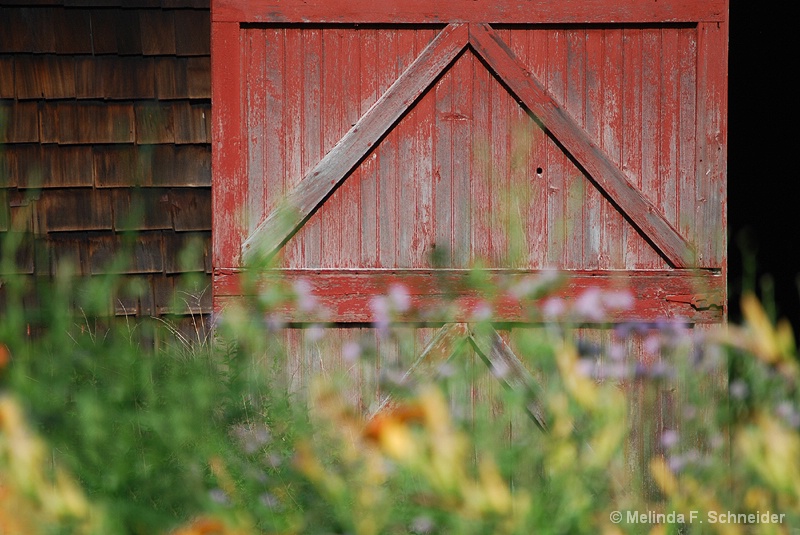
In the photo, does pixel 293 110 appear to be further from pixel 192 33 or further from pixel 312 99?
pixel 192 33

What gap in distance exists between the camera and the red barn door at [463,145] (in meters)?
3.72

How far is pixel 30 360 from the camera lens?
208 centimetres

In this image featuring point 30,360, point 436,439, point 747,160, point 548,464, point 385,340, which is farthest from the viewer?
point 747,160

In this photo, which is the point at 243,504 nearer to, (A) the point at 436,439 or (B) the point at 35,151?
(A) the point at 436,439

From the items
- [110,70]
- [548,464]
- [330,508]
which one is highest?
[110,70]

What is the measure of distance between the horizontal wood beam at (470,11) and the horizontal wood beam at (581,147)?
0.10m

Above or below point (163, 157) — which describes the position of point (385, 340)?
below

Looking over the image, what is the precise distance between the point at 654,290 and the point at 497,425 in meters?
2.45

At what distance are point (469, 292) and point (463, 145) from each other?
0.67m

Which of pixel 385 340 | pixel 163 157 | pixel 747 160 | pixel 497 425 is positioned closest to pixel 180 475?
pixel 497 425

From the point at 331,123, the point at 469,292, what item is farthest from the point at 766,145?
the point at 331,123

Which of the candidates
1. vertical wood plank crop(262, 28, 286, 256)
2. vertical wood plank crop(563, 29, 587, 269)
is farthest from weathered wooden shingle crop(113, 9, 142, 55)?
vertical wood plank crop(563, 29, 587, 269)

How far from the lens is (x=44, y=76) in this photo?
373cm

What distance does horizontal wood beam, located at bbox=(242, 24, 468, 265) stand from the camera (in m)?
3.72
